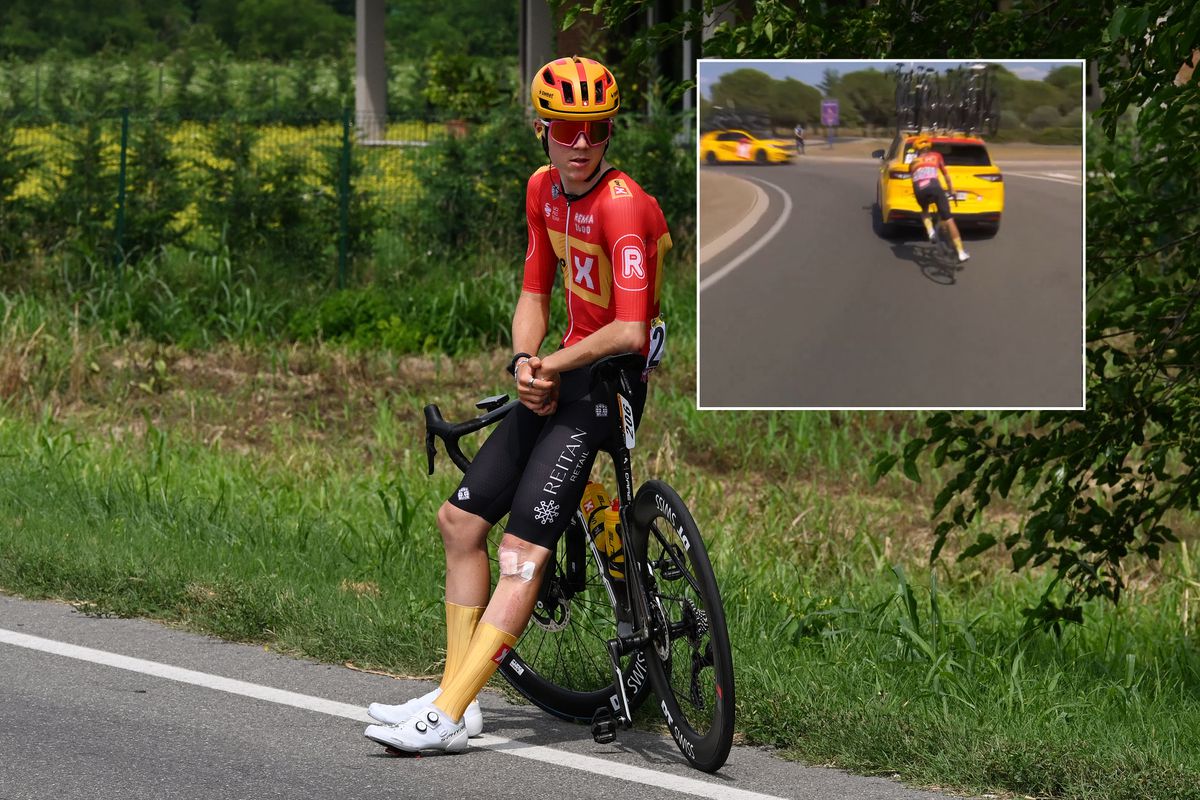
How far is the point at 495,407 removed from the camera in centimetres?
562

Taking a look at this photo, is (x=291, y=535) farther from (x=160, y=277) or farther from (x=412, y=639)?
(x=160, y=277)

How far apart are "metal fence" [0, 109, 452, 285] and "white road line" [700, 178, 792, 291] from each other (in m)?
11.0

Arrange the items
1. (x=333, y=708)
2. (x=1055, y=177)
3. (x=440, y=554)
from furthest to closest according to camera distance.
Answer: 1. (x=440, y=554)
2. (x=333, y=708)
3. (x=1055, y=177)

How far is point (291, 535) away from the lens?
28.1 ft

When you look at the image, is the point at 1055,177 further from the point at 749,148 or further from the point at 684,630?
the point at 684,630

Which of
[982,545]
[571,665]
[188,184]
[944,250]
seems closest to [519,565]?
[571,665]

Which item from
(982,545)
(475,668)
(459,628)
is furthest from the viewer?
(982,545)

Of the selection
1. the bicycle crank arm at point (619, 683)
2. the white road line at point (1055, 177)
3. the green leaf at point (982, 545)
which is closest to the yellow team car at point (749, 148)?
the white road line at point (1055, 177)

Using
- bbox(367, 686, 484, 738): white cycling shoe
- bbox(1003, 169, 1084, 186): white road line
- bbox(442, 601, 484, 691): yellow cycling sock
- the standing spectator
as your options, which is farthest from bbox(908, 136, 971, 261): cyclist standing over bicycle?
bbox(367, 686, 484, 738): white cycling shoe

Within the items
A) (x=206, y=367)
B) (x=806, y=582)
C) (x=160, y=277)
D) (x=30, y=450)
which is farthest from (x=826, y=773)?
(x=160, y=277)

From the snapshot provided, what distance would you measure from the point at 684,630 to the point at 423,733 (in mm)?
834

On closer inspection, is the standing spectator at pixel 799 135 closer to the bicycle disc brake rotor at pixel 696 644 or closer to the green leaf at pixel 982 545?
the bicycle disc brake rotor at pixel 696 644

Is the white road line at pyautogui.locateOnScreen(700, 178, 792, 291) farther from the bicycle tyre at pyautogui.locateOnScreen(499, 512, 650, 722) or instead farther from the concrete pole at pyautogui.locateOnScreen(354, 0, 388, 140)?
the concrete pole at pyautogui.locateOnScreen(354, 0, 388, 140)

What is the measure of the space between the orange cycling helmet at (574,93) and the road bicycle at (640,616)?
716mm
